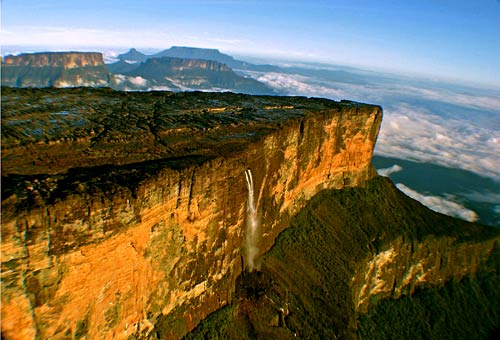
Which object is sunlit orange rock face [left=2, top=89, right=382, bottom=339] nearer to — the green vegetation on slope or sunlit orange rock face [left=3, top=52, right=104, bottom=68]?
the green vegetation on slope

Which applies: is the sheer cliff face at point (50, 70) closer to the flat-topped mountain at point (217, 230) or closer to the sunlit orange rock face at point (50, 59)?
the sunlit orange rock face at point (50, 59)

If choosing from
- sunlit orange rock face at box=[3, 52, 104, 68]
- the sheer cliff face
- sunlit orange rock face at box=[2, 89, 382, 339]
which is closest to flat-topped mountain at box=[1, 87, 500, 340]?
sunlit orange rock face at box=[2, 89, 382, 339]

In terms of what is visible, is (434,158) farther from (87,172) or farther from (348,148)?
(87,172)

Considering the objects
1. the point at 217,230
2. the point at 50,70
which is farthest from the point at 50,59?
the point at 217,230

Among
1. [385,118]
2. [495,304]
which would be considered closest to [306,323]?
[495,304]

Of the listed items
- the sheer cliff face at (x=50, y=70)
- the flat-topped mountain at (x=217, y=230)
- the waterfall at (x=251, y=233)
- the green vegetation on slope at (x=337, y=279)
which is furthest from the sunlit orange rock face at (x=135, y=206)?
the sheer cliff face at (x=50, y=70)

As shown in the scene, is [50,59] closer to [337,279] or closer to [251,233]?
[251,233]
